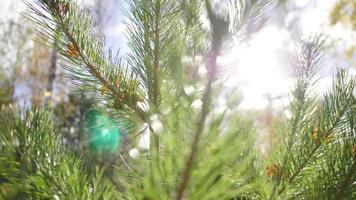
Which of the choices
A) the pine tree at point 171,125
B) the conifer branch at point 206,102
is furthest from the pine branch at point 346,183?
the conifer branch at point 206,102

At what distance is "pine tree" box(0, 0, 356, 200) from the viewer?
27.5 inches

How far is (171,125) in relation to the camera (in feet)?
2.17

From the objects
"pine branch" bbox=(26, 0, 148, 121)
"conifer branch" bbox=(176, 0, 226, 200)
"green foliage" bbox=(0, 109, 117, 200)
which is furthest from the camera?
"pine branch" bbox=(26, 0, 148, 121)

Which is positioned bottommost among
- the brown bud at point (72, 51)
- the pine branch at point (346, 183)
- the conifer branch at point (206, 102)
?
the pine branch at point (346, 183)

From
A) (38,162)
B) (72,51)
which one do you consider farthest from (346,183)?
(72,51)

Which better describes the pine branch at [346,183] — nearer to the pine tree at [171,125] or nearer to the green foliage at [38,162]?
the pine tree at [171,125]

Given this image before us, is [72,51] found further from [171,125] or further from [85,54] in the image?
[171,125]

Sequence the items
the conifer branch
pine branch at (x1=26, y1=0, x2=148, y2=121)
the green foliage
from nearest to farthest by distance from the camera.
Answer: the conifer branch, the green foliage, pine branch at (x1=26, y1=0, x2=148, y2=121)

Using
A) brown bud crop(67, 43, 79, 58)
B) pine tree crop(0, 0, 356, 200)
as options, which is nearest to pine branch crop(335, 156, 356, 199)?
pine tree crop(0, 0, 356, 200)

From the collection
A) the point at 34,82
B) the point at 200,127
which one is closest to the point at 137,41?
the point at 200,127

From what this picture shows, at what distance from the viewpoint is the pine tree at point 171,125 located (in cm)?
70

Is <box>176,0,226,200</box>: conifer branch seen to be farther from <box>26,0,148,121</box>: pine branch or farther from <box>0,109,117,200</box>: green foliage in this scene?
<box>26,0,148,121</box>: pine branch

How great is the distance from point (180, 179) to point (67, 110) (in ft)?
36.8

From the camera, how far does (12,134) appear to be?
110cm
